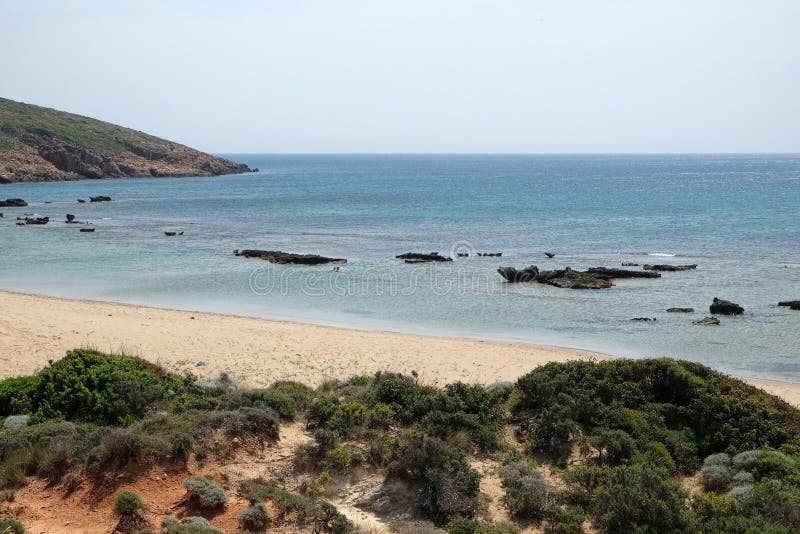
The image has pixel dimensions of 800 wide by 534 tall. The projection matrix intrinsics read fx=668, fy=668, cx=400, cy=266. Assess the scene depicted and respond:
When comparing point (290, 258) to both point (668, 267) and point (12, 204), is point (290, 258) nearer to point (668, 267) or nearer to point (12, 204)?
point (668, 267)

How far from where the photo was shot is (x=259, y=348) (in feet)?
63.7

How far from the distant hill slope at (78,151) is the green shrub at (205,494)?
10466cm

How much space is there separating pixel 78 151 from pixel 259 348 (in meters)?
106

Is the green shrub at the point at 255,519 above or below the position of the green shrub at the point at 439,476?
below

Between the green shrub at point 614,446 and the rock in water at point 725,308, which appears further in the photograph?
the rock in water at point 725,308

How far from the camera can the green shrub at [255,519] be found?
8.09 meters

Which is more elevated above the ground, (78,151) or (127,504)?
(78,151)

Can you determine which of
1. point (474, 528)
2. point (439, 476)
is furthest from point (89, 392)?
point (474, 528)

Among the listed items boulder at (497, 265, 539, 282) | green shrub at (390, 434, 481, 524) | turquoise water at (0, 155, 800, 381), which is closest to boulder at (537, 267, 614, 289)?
boulder at (497, 265, 539, 282)

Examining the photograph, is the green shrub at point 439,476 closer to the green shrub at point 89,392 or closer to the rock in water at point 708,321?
the green shrub at point 89,392

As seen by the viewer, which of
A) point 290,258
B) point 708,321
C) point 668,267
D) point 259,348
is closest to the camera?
point 259,348

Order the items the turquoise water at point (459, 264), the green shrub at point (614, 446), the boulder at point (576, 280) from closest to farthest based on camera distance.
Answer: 1. the green shrub at point (614, 446)
2. the turquoise water at point (459, 264)
3. the boulder at point (576, 280)

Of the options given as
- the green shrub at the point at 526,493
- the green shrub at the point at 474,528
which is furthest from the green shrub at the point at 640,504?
the green shrub at the point at 474,528

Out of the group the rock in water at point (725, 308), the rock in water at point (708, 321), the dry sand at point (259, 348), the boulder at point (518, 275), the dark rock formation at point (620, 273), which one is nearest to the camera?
→ the dry sand at point (259, 348)
